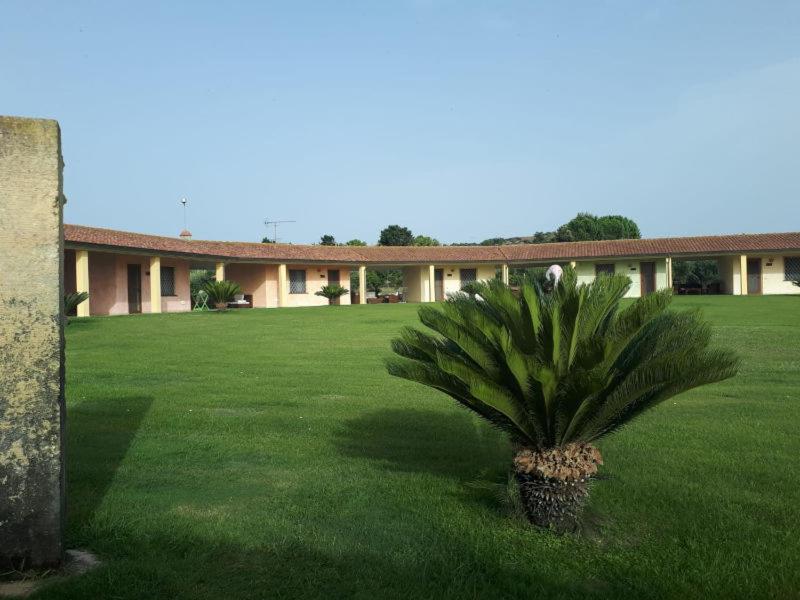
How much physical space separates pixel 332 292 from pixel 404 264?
17.6 feet

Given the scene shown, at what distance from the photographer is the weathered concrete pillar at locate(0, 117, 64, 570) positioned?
12.2ft

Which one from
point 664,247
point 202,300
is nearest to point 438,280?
point 664,247

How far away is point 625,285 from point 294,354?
38.7 ft

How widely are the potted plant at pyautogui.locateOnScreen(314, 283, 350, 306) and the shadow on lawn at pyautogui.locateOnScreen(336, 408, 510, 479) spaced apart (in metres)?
31.2

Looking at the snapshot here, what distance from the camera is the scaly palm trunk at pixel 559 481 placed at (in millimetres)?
4688

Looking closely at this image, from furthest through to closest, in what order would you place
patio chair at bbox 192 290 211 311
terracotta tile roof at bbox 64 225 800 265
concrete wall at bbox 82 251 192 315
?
terracotta tile roof at bbox 64 225 800 265 < patio chair at bbox 192 290 211 311 < concrete wall at bbox 82 251 192 315

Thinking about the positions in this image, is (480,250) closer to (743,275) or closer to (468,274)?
(468,274)

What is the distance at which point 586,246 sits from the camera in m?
43.5

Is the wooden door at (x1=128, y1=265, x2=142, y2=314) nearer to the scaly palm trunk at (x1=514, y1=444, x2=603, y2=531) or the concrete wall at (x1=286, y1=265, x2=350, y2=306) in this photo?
the concrete wall at (x1=286, y1=265, x2=350, y2=306)

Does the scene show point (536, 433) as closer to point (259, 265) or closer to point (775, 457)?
point (775, 457)

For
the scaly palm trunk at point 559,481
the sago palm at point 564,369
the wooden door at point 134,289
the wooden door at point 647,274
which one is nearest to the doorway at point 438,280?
the wooden door at point 647,274

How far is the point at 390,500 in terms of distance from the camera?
5.32 m

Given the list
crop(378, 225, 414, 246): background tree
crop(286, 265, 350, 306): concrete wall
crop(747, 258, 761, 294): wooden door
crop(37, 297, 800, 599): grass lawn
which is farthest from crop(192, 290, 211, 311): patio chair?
crop(378, 225, 414, 246): background tree

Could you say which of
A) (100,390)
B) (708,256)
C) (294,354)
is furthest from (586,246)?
(100,390)
